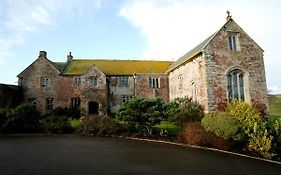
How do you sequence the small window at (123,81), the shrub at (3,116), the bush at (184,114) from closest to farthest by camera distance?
the bush at (184,114) < the shrub at (3,116) < the small window at (123,81)

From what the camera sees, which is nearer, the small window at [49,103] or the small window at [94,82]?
the small window at [94,82]

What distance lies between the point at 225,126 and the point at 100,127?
1127cm

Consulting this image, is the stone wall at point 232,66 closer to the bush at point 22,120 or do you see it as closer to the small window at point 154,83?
the small window at point 154,83

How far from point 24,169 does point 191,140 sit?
37.2 ft

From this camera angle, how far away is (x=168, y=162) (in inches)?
478

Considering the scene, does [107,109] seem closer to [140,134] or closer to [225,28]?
[140,134]

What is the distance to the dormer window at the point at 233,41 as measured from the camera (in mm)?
24864

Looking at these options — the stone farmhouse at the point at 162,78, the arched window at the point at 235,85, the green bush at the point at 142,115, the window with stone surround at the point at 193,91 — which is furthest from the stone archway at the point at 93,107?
→ the arched window at the point at 235,85

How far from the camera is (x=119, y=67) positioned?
3919 cm

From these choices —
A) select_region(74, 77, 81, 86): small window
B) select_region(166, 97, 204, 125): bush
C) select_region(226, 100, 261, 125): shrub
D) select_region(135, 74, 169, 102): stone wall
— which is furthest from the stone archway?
select_region(226, 100, 261, 125): shrub

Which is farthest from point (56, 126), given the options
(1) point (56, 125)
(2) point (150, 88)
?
(2) point (150, 88)

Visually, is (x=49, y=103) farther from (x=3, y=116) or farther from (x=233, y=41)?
(x=233, y=41)

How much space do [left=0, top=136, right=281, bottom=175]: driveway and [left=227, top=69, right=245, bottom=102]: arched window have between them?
10578 millimetres

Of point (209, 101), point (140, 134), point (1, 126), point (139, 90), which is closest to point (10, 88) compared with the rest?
point (1, 126)
